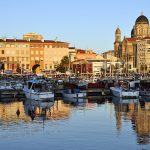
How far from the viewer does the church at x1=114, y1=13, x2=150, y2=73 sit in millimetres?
146700

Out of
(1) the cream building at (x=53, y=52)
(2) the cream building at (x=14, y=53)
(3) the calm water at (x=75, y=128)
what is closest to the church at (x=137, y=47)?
(1) the cream building at (x=53, y=52)

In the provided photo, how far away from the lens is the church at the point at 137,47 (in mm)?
146700

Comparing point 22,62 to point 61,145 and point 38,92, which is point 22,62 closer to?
point 38,92

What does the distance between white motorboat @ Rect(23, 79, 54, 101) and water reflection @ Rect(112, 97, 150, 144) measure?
7.01m

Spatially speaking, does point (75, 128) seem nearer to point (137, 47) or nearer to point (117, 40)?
point (137, 47)

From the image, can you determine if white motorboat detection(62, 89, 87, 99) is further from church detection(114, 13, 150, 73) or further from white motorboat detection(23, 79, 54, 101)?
church detection(114, 13, 150, 73)

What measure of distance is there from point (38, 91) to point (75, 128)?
2148 cm

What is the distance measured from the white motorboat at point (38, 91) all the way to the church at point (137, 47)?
8466 centimetres

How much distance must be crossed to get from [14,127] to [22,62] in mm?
98990

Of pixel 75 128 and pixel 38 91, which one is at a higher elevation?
pixel 38 91

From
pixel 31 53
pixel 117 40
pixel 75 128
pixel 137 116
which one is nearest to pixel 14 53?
pixel 31 53

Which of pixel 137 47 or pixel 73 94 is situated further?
pixel 137 47

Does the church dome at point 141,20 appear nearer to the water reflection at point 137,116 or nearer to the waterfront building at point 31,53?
the waterfront building at point 31,53

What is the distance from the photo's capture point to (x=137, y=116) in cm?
3938
